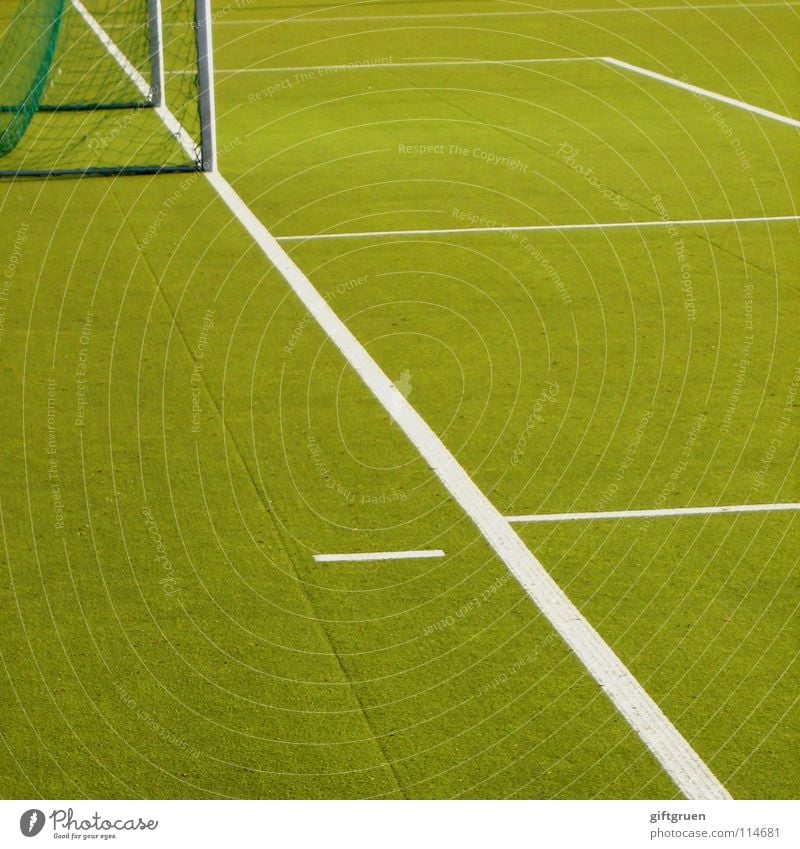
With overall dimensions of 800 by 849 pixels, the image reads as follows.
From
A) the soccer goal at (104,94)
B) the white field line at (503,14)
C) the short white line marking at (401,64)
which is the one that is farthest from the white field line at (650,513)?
the white field line at (503,14)

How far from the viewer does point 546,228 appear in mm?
9781

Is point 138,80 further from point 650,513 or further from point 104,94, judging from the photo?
point 650,513

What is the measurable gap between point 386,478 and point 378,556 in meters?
0.69

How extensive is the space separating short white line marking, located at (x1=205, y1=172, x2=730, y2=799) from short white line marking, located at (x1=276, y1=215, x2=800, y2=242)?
4.02 feet

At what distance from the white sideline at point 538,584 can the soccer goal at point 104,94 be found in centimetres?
370

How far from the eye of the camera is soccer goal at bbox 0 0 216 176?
11.6 meters

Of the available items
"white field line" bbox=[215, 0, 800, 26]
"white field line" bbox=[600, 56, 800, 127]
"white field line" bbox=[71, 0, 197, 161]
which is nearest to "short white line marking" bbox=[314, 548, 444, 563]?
"white field line" bbox=[71, 0, 197, 161]

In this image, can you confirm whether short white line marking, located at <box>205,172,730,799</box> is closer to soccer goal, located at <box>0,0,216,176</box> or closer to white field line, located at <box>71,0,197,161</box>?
soccer goal, located at <box>0,0,216,176</box>

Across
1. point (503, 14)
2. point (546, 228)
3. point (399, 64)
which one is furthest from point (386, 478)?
point (503, 14)

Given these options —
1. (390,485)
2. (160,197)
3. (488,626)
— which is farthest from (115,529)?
(160,197)

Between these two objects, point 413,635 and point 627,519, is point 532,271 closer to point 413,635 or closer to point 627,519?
point 627,519

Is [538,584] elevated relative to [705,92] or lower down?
elevated
